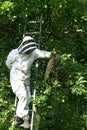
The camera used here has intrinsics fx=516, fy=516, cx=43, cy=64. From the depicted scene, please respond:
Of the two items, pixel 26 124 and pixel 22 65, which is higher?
pixel 22 65

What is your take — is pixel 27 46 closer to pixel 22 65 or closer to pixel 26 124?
pixel 22 65

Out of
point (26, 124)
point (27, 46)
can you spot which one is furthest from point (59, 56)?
point (26, 124)

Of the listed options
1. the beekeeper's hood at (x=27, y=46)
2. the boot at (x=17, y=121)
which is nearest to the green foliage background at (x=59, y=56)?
the boot at (x=17, y=121)

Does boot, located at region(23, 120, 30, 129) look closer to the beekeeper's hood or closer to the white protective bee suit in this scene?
the white protective bee suit

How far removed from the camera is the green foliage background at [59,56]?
10.1 m

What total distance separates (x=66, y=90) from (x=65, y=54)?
0.83 m

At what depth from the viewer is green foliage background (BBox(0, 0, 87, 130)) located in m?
10.1

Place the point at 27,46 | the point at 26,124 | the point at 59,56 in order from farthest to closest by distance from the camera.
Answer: the point at 59,56
the point at 27,46
the point at 26,124

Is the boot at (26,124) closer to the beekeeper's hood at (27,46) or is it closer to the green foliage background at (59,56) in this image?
the green foliage background at (59,56)

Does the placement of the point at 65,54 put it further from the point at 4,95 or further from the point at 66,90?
the point at 4,95

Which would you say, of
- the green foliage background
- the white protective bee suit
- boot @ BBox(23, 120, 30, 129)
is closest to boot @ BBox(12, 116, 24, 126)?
boot @ BBox(23, 120, 30, 129)

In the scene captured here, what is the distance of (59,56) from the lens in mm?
10078

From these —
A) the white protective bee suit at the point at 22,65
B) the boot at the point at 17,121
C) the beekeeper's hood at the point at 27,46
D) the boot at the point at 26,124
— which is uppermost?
the beekeeper's hood at the point at 27,46

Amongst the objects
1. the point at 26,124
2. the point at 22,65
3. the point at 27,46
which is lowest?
the point at 26,124
